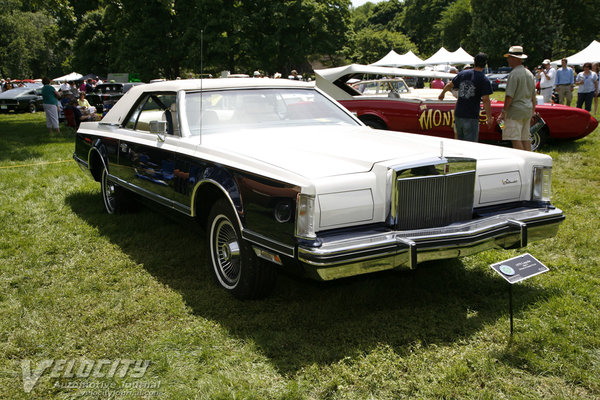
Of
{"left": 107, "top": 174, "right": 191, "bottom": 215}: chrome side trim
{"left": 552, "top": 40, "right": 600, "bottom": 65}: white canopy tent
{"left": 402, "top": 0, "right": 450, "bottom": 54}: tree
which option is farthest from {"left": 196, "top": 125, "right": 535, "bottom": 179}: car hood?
{"left": 402, "top": 0, "right": 450, "bottom": 54}: tree

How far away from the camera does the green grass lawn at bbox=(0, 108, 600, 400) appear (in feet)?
9.24

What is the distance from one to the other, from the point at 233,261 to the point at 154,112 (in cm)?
218

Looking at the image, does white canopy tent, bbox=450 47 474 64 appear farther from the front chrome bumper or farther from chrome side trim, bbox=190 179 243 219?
chrome side trim, bbox=190 179 243 219

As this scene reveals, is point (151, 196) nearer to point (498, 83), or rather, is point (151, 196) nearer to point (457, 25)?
point (498, 83)

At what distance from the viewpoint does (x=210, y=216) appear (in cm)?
398

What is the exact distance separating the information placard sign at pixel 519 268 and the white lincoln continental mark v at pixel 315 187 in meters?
0.22

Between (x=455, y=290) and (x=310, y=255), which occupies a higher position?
(x=310, y=255)

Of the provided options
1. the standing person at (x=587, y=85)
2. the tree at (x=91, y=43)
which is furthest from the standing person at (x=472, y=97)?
the tree at (x=91, y=43)

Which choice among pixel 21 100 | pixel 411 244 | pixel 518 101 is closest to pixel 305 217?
pixel 411 244

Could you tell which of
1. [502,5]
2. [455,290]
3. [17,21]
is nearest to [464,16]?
[502,5]

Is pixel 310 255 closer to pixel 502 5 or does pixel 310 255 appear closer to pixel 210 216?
pixel 210 216

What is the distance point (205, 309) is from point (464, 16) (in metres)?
65.5

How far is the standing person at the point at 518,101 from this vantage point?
22.8ft

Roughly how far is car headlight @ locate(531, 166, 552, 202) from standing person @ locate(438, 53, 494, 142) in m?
3.17
